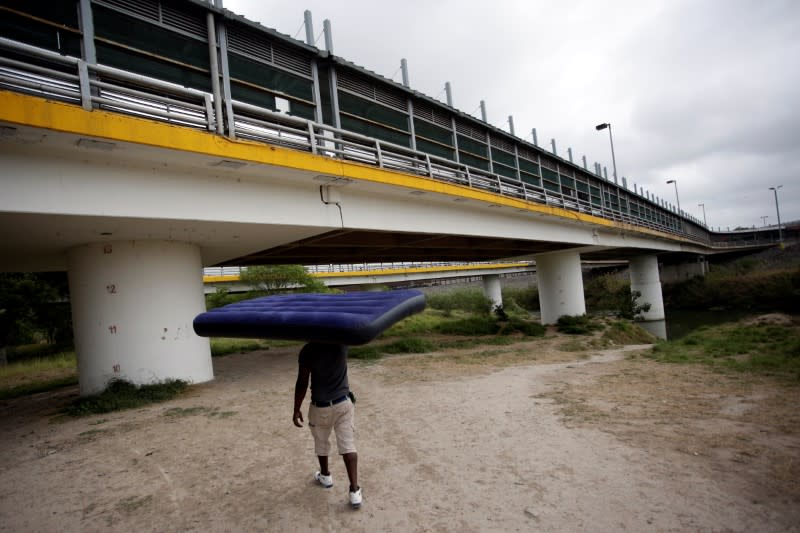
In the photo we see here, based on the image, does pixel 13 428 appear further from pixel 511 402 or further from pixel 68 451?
pixel 511 402

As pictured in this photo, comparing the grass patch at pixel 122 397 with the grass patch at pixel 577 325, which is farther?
the grass patch at pixel 577 325

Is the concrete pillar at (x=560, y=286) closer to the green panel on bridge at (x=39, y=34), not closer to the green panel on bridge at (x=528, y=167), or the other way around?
the green panel on bridge at (x=528, y=167)

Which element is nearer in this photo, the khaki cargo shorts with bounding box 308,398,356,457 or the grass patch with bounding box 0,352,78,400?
the khaki cargo shorts with bounding box 308,398,356,457

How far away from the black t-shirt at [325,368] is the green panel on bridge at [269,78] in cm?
832

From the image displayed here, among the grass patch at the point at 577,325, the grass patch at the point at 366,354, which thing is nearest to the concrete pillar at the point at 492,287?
the grass patch at the point at 577,325

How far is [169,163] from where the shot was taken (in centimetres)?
700

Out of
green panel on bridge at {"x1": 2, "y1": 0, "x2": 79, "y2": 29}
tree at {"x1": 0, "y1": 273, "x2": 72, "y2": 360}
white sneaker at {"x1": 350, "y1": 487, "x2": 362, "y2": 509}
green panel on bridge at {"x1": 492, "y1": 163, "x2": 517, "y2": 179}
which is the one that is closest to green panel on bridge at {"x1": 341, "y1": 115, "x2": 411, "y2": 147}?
green panel on bridge at {"x1": 492, "y1": 163, "x2": 517, "y2": 179}

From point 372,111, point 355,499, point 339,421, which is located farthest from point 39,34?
point 355,499

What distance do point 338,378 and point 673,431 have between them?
416 cm

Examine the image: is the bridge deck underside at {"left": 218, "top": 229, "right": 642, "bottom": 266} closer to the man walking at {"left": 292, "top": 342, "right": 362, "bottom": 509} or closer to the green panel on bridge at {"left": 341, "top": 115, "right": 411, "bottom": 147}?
the green panel on bridge at {"left": 341, "top": 115, "right": 411, "bottom": 147}

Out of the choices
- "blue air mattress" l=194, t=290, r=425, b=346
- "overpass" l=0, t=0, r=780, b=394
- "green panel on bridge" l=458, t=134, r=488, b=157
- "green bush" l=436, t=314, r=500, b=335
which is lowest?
"green bush" l=436, t=314, r=500, b=335

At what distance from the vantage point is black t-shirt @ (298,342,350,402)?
136 inches

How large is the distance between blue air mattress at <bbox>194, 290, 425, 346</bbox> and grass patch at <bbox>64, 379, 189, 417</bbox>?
207 inches

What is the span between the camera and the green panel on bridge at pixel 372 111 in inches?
466
